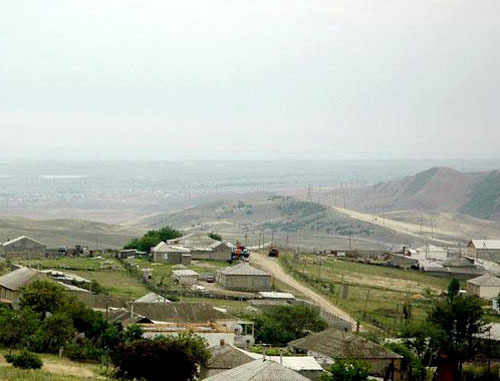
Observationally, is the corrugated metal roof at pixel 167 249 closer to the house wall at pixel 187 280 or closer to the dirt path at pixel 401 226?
the house wall at pixel 187 280

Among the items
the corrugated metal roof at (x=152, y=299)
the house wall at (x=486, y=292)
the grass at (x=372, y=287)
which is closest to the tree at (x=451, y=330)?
the grass at (x=372, y=287)

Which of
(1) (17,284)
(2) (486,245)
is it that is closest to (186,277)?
(1) (17,284)

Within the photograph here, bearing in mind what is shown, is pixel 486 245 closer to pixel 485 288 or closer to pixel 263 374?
pixel 485 288

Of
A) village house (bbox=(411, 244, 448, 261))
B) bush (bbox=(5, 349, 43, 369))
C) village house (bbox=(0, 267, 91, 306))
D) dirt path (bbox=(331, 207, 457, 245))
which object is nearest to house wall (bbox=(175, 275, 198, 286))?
village house (bbox=(0, 267, 91, 306))

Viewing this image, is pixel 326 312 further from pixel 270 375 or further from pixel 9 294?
pixel 270 375

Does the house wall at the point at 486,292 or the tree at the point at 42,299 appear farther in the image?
the house wall at the point at 486,292

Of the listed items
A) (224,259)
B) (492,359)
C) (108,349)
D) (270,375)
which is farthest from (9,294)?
(224,259)
